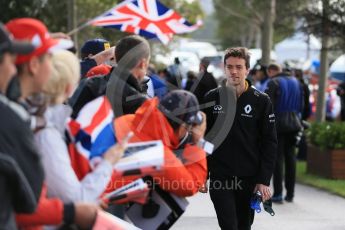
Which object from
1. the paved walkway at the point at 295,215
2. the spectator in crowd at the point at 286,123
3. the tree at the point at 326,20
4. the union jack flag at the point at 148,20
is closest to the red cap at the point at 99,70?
the union jack flag at the point at 148,20

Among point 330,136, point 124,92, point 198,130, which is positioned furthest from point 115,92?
point 330,136

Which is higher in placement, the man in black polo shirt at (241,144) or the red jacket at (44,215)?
the red jacket at (44,215)

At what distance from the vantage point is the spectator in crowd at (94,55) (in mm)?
7027

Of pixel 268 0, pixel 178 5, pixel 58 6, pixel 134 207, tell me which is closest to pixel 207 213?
pixel 134 207

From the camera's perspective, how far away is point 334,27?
15.5m

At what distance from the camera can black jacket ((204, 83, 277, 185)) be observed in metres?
6.76

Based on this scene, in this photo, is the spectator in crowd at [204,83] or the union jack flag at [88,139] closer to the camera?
the union jack flag at [88,139]

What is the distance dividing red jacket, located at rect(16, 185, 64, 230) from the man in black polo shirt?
10.3 feet

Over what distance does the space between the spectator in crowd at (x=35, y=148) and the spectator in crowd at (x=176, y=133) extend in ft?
2.63

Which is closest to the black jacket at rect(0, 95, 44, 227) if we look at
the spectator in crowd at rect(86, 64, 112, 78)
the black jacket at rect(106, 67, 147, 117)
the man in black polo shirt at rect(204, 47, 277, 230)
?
the black jacket at rect(106, 67, 147, 117)

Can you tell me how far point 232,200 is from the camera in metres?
6.64

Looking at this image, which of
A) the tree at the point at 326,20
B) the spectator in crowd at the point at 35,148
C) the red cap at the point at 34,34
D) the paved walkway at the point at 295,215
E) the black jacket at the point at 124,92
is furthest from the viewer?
the tree at the point at 326,20

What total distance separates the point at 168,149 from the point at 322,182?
9.51 m

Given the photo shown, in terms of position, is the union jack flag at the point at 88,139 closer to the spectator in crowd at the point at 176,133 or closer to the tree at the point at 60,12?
the spectator in crowd at the point at 176,133
